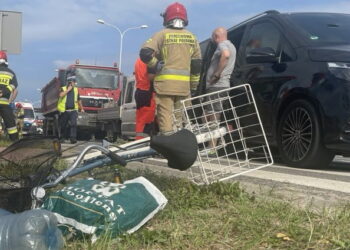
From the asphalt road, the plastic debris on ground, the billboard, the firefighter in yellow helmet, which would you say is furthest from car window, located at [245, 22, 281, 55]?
the billboard

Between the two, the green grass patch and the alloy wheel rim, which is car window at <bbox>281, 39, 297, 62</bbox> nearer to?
the alloy wheel rim

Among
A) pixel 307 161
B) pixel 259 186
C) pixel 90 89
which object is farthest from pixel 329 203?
pixel 90 89

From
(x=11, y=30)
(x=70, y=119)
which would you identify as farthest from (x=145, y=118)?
(x=70, y=119)

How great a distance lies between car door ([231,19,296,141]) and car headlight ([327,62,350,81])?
629mm

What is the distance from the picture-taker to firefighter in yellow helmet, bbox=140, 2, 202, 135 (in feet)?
18.0

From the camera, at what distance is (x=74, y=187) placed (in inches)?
127

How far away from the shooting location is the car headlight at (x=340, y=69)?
599 cm

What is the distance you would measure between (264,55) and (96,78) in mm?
19371

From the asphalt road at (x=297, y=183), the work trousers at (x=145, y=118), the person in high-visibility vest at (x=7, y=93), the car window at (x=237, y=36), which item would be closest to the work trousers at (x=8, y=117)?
the person in high-visibility vest at (x=7, y=93)

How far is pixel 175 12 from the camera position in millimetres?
5715

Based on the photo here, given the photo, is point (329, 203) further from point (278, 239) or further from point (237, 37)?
point (237, 37)

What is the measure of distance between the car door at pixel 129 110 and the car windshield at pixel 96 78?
8.85 m

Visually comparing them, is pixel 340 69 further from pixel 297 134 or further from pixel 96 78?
pixel 96 78

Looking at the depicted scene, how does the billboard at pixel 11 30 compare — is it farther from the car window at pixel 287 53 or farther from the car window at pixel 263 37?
the car window at pixel 287 53
